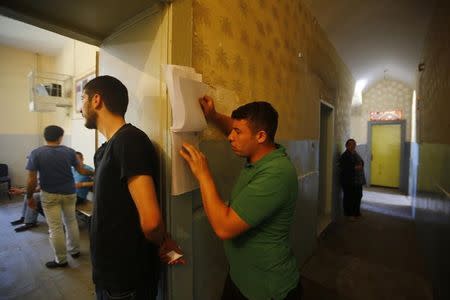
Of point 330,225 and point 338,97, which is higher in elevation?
point 338,97

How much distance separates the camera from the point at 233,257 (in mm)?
1096

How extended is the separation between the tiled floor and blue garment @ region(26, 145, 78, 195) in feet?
2.83

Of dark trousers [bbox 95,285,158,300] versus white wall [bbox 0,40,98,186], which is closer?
dark trousers [bbox 95,285,158,300]

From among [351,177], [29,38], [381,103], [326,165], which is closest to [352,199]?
[351,177]

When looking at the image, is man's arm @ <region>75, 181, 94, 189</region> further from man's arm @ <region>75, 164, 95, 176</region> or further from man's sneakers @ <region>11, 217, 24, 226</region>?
man's sneakers @ <region>11, 217, 24, 226</region>

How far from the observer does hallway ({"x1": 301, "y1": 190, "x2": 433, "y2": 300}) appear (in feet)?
7.30

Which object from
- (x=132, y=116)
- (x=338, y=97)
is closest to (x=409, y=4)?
(x=338, y=97)

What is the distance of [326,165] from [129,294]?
377cm

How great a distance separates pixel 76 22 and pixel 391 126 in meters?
8.45

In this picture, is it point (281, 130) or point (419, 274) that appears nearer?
point (281, 130)

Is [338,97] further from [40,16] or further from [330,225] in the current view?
[40,16]

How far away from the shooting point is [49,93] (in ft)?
13.9

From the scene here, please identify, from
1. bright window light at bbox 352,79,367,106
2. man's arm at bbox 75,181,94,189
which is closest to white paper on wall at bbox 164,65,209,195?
man's arm at bbox 75,181,94,189

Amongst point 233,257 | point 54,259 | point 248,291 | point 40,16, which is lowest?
point 54,259
